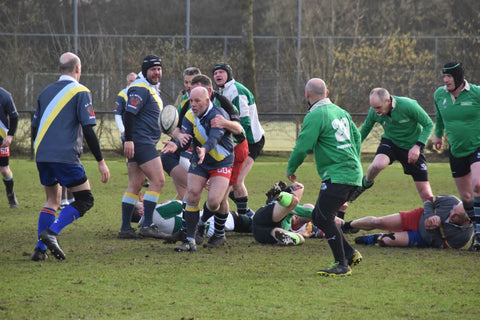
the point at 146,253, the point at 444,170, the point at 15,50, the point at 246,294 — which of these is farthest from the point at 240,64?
the point at 246,294

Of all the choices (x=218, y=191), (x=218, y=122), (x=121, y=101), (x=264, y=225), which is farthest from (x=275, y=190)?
(x=121, y=101)

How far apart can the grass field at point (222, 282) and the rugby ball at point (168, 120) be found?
1.31m

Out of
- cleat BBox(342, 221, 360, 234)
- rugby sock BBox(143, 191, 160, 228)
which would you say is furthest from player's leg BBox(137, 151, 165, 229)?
cleat BBox(342, 221, 360, 234)

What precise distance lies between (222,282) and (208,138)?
180cm

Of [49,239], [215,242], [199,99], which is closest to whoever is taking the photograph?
[49,239]

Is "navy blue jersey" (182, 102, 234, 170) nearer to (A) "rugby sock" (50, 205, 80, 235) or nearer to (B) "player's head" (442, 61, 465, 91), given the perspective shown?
(A) "rugby sock" (50, 205, 80, 235)

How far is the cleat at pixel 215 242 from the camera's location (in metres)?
8.19

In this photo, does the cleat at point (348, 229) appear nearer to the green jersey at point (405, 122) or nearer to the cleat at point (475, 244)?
the green jersey at point (405, 122)

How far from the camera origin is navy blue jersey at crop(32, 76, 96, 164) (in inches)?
276

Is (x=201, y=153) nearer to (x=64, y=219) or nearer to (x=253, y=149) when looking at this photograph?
(x=64, y=219)

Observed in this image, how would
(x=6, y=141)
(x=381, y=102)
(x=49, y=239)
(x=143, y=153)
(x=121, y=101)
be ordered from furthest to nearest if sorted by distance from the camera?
(x=6, y=141) < (x=121, y=101) < (x=381, y=102) < (x=143, y=153) < (x=49, y=239)

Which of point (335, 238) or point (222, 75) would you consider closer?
point (335, 238)

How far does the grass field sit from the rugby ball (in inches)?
51.7

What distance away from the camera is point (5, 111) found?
1093 cm
